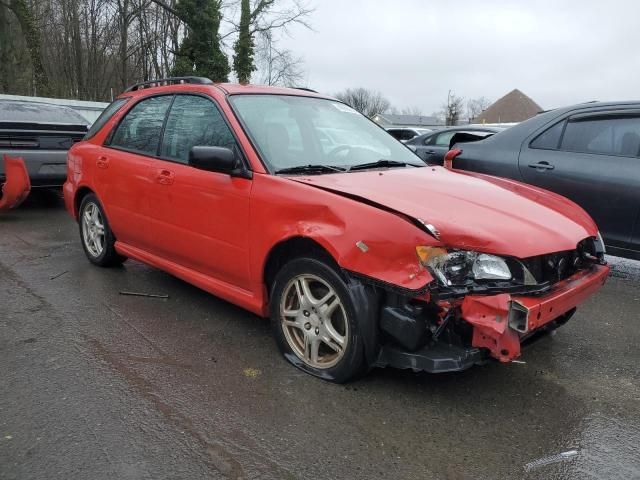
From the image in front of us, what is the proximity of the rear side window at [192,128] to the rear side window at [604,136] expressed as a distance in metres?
3.20

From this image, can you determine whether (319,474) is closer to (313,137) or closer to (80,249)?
(313,137)

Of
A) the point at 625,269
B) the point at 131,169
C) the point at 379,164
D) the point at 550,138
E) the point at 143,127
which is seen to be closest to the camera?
the point at 379,164

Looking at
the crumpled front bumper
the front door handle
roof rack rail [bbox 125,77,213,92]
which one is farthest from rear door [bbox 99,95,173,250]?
the front door handle

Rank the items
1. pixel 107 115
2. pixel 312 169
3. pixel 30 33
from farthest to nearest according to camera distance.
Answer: pixel 30 33, pixel 107 115, pixel 312 169

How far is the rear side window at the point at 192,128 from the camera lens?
3.58 meters

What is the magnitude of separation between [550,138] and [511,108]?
77.7m

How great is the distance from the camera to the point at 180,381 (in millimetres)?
2934

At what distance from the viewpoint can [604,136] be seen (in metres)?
4.78

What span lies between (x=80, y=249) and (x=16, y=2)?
21.0 metres

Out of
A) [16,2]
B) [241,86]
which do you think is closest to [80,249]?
[241,86]

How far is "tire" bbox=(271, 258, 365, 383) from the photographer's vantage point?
275 cm

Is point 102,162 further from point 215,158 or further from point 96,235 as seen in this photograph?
point 215,158

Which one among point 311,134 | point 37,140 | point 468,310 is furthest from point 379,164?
point 37,140

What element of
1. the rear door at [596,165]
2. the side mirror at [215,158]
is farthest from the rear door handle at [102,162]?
the rear door at [596,165]
